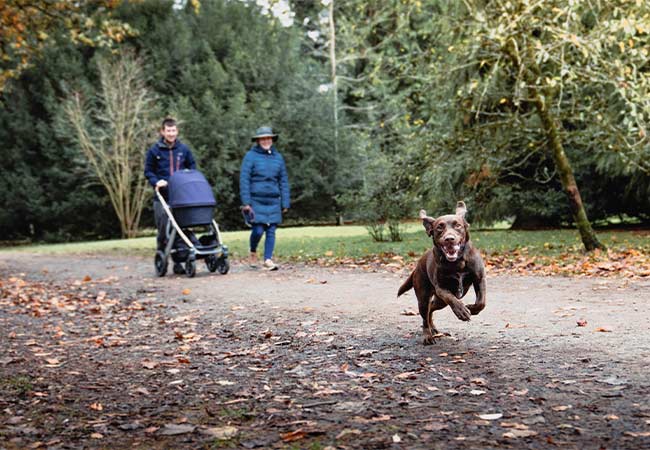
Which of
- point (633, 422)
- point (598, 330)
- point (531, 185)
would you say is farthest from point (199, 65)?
point (633, 422)

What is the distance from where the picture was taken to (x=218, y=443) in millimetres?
3553

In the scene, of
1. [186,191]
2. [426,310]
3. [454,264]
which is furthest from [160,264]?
[454,264]

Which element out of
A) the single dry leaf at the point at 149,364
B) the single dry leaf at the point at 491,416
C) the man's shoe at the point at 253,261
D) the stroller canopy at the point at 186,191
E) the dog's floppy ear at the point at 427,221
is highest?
the stroller canopy at the point at 186,191

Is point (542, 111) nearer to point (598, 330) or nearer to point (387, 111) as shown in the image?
point (598, 330)

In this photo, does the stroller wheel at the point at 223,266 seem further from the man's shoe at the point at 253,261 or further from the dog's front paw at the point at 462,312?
the dog's front paw at the point at 462,312

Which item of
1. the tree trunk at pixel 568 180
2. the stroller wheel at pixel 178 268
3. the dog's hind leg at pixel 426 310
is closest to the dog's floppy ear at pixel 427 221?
the dog's hind leg at pixel 426 310

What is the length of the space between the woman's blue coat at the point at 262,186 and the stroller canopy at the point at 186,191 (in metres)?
0.81

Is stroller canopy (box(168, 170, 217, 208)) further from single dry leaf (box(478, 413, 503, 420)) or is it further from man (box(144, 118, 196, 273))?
single dry leaf (box(478, 413, 503, 420))

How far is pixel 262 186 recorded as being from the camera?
12422 millimetres

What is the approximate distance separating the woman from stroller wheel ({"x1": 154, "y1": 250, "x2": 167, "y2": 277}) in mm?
1495

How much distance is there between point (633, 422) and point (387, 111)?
117 ft

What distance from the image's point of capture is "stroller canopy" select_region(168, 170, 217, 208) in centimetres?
1163

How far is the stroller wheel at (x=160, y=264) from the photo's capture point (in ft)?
40.4

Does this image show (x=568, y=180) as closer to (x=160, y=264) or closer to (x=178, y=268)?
(x=178, y=268)
